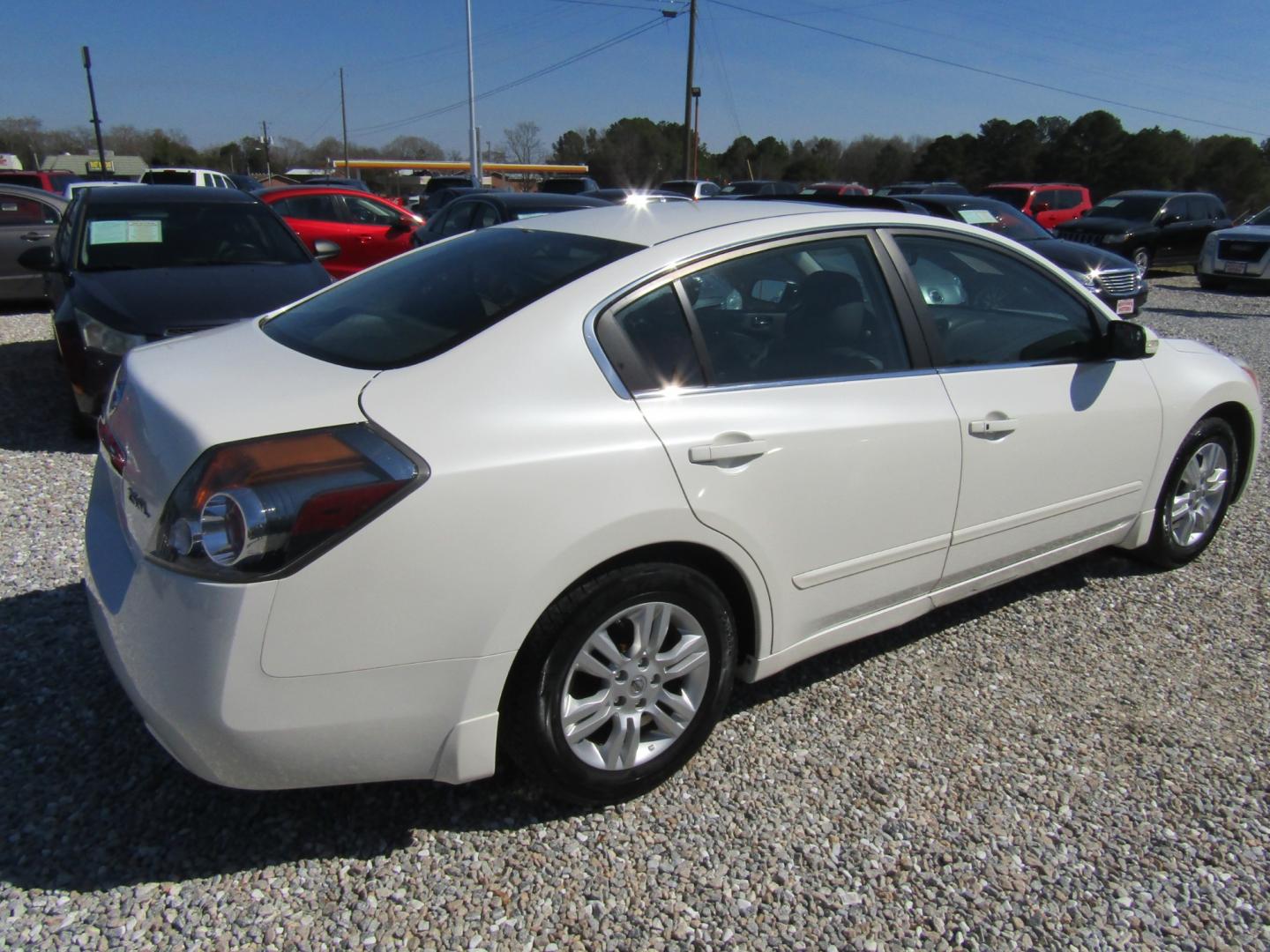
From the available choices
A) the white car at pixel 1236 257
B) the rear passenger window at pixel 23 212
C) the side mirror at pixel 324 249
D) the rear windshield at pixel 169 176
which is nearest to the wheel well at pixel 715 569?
the side mirror at pixel 324 249

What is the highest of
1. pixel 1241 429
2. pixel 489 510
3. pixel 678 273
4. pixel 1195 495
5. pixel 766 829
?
pixel 678 273

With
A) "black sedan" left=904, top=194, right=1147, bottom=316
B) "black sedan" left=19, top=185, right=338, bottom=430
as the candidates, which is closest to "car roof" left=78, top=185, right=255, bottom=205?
"black sedan" left=19, top=185, right=338, bottom=430

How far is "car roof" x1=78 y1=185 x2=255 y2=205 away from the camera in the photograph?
21.3 ft

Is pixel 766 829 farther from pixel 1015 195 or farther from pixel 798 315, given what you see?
pixel 1015 195

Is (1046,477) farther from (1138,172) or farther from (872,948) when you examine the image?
(1138,172)

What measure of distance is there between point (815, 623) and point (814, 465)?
0.52 m

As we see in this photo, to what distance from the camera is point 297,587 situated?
1.90 meters

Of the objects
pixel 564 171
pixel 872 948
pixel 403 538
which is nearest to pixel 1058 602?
pixel 872 948

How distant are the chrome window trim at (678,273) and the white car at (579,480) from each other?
0.01 metres

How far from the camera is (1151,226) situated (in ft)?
58.1

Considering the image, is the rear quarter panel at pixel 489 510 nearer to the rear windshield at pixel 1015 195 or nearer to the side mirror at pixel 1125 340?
the side mirror at pixel 1125 340

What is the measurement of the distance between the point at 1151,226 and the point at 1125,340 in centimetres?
1692

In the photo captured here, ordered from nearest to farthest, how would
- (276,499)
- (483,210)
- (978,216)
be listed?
1. (276,499)
2. (483,210)
3. (978,216)

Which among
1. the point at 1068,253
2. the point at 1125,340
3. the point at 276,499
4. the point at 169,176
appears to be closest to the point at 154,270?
the point at 276,499
